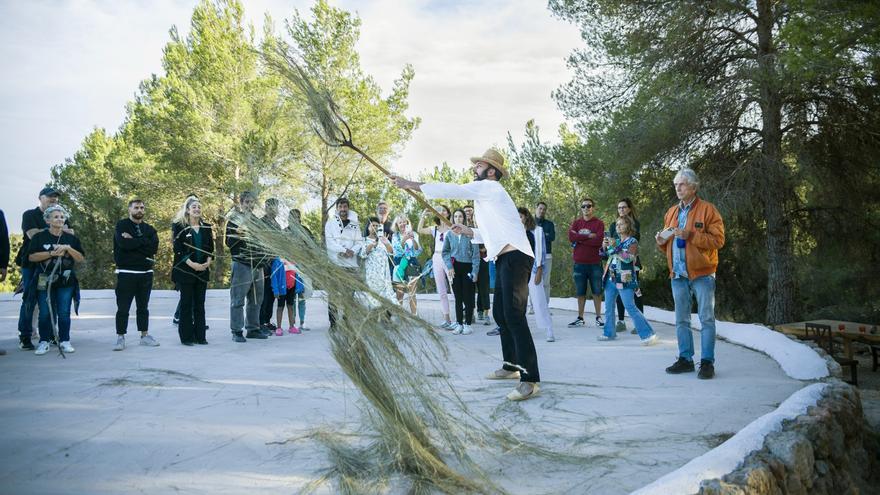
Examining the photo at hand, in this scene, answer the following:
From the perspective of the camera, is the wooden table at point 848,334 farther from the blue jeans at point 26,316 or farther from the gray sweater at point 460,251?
the blue jeans at point 26,316

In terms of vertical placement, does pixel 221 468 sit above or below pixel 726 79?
below

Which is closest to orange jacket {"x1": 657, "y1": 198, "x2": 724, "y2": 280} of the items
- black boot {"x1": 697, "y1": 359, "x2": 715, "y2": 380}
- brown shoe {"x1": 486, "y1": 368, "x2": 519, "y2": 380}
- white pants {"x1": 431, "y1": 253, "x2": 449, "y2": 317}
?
black boot {"x1": 697, "y1": 359, "x2": 715, "y2": 380}

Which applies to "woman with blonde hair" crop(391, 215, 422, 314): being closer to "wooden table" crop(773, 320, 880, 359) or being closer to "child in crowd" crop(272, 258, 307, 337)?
"child in crowd" crop(272, 258, 307, 337)

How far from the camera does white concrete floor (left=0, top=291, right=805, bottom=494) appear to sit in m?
3.20

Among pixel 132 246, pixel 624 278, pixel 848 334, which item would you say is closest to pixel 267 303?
pixel 132 246

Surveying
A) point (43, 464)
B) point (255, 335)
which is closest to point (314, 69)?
point (43, 464)

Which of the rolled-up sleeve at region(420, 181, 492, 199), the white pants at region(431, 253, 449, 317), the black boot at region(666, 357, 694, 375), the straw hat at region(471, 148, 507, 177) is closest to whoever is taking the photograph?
the rolled-up sleeve at region(420, 181, 492, 199)

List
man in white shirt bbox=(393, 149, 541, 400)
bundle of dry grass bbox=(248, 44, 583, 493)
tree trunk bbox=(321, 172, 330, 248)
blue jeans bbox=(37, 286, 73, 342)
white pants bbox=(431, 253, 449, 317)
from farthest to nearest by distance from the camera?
white pants bbox=(431, 253, 449, 317)
blue jeans bbox=(37, 286, 73, 342)
tree trunk bbox=(321, 172, 330, 248)
man in white shirt bbox=(393, 149, 541, 400)
bundle of dry grass bbox=(248, 44, 583, 493)

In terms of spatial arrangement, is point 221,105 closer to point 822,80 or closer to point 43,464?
point 822,80

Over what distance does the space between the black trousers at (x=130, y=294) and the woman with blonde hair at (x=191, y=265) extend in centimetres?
36

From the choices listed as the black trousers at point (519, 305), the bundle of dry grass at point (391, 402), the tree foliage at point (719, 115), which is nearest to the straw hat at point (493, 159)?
the black trousers at point (519, 305)

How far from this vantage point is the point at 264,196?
4.32m

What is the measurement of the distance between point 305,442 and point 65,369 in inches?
145

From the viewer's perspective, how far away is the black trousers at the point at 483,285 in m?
9.84
